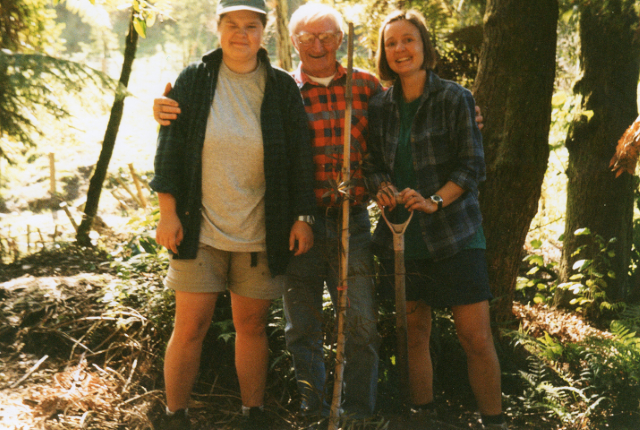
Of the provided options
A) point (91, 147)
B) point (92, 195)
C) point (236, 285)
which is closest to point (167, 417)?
point (236, 285)

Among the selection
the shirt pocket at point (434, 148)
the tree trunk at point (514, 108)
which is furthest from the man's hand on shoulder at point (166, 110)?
the tree trunk at point (514, 108)

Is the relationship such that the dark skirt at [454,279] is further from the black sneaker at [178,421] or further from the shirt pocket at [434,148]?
the black sneaker at [178,421]

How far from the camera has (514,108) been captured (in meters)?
3.32

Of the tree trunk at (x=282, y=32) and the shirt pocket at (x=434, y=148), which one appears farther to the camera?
the tree trunk at (x=282, y=32)

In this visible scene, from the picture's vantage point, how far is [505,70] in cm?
334

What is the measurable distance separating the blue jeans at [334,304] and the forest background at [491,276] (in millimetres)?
175

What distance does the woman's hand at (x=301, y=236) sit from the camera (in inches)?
98.9

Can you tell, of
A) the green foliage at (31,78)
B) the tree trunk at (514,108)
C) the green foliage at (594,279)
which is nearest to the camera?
the tree trunk at (514,108)

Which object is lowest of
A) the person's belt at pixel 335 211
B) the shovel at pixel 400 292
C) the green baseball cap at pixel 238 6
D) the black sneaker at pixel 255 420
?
the black sneaker at pixel 255 420

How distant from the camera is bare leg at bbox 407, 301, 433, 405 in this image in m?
2.74

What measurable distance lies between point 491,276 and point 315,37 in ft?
6.62

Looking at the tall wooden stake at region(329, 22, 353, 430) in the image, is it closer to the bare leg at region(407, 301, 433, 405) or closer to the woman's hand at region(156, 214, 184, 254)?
the bare leg at region(407, 301, 433, 405)

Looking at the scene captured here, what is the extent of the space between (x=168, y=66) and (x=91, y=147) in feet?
41.4

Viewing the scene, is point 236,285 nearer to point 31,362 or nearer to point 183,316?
point 183,316
